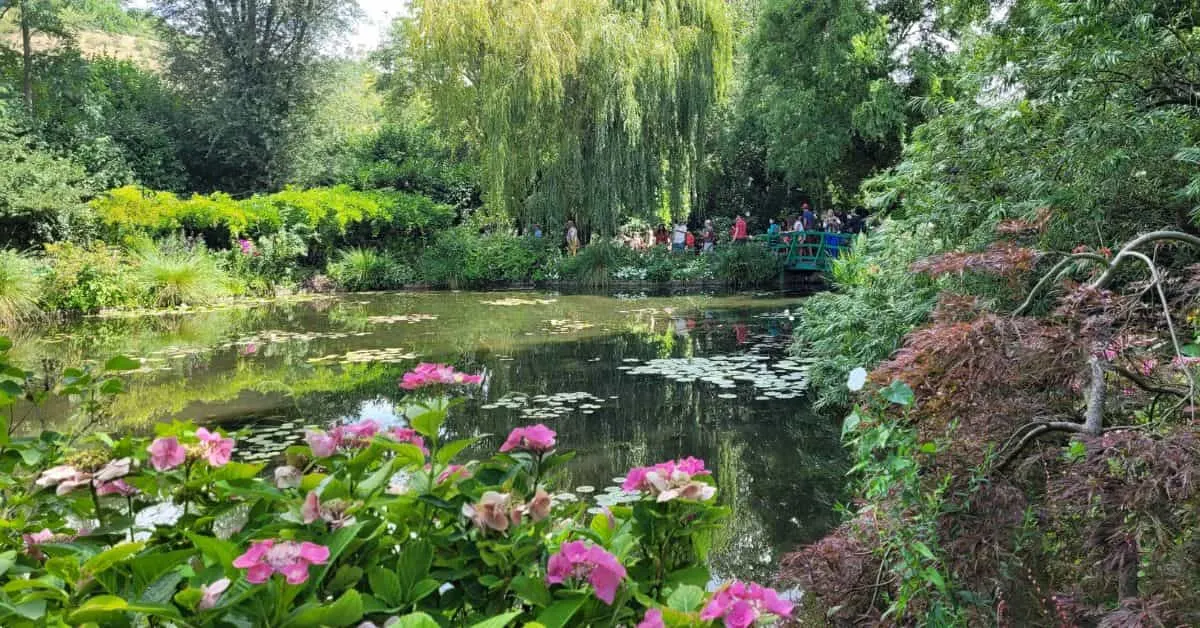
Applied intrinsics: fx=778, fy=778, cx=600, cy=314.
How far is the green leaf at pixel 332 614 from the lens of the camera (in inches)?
33.8

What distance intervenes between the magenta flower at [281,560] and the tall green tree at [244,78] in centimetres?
2309

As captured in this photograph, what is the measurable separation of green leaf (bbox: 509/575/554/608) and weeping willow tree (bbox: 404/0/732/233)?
14.5 meters

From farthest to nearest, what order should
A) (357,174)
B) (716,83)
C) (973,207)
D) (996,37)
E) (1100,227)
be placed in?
(357,174)
(716,83)
(996,37)
(973,207)
(1100,227)

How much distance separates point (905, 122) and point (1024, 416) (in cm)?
1484

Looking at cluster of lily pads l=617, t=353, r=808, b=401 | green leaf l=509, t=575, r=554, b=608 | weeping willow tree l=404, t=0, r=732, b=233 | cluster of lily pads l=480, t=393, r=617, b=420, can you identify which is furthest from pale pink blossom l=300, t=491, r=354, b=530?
weeping willow tree l=404, t=0, r=732, b=233

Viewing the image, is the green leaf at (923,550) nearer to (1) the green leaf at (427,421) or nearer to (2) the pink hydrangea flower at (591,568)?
(2) the pink hydrangea flower at (591,568)

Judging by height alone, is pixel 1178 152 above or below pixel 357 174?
below

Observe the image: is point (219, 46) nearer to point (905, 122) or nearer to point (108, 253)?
point (108, 253)

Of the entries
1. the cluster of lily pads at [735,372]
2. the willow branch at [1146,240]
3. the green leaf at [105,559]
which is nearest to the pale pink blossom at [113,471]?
the green leaf at [105,559]

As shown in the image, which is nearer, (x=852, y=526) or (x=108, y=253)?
(x=852, y=526)

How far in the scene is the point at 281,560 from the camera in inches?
33.7

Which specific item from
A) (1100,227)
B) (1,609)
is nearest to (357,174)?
(1100,227)

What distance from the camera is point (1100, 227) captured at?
10.6 ft

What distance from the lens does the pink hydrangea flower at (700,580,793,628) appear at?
874 millimetres
